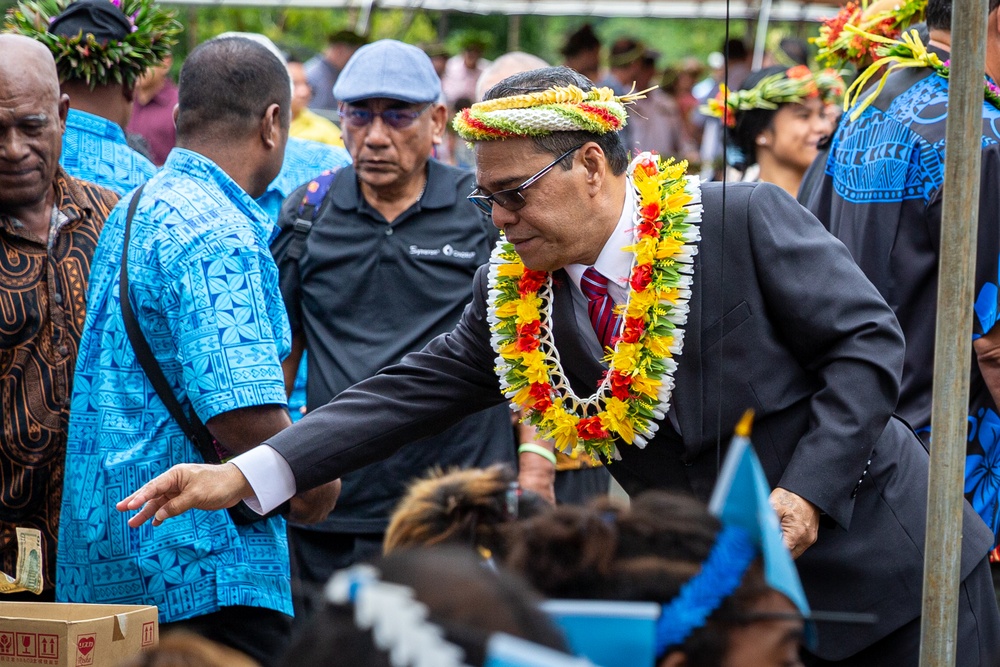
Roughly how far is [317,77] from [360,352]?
6.35 metres

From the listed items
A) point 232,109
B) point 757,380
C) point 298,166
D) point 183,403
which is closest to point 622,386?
point 757,380

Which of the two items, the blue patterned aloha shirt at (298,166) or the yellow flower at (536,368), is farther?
the blue patterned aloha shirt at (298,166)

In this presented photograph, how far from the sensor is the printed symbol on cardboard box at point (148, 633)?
302cm

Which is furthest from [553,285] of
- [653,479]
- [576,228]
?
[653,479]

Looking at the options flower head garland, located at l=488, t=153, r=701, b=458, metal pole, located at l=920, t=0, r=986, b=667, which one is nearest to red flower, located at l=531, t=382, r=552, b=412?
flower head garland, located at l=488, t=153, r=701, b=458

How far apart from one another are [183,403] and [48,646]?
2.68 ft

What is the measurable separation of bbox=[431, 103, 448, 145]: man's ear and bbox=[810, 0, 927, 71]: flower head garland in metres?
1.54

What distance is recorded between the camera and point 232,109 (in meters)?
3.81

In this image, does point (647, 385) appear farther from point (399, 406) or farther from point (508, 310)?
point (399, 406)

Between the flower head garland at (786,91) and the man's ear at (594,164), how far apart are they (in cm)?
335

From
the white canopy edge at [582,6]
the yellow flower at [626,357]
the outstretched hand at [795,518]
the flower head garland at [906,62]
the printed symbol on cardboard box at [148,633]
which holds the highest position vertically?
the white canopy edge at [582,6]

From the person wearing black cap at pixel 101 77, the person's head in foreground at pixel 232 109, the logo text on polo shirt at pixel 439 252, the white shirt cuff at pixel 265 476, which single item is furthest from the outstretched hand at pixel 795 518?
the person wearing black cap at pixel 101 77

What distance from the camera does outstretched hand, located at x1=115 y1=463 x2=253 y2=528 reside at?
9.82ft

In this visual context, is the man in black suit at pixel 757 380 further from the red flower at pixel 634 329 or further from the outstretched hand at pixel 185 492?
the red flower at pixel 634 329
